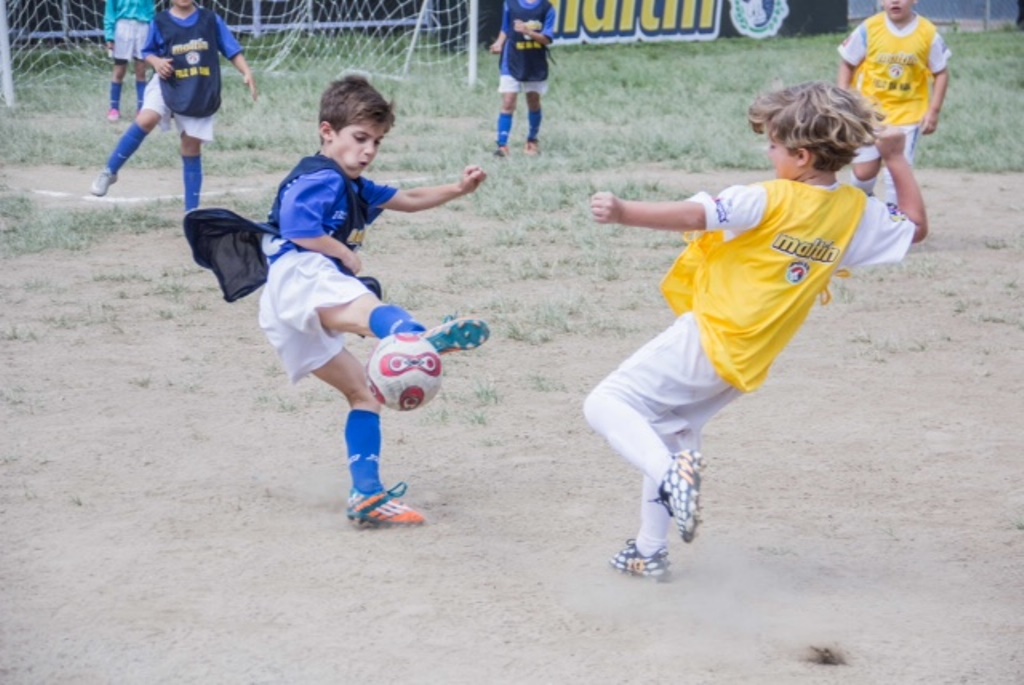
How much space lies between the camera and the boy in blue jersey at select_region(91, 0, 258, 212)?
31.9ft

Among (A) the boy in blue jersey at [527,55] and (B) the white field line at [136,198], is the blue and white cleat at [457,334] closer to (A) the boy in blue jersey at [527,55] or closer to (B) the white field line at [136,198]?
(B) the white field line at [136,198]

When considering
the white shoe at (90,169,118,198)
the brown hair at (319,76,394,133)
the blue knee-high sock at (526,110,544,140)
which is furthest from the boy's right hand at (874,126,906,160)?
the blue knee-high sock at (526,110,544,140)

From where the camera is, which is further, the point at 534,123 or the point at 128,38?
the point at 128,38

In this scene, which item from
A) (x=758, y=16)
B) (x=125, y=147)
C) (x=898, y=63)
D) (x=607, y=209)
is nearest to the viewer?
(x=607, y=209)

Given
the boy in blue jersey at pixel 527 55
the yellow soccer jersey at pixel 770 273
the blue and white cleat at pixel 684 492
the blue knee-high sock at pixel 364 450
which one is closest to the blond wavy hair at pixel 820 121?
the yellow soccer jersey at pixel 770 273

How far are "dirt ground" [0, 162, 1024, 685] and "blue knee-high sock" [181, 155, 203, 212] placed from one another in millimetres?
1648

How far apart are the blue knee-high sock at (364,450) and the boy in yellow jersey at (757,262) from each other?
0.97 meters

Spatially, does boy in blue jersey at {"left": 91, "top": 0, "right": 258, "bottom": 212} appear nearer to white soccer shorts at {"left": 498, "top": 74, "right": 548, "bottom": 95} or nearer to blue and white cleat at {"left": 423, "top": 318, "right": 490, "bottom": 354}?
white soccer shorts at {"left": 498, "top": 74, "right": 548, "bottom": 95}

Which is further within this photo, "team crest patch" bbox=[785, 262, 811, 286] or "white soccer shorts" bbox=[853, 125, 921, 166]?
"white soccer shorts" bbox=[853, 125, 921, 166]

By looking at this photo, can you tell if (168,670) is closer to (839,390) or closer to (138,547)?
(138,547)

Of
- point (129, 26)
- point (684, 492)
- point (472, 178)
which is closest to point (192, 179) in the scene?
point (472, 178)

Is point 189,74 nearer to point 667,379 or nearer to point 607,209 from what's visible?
point 667,379

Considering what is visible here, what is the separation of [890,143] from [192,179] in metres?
6.39

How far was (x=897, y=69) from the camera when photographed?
909cm
